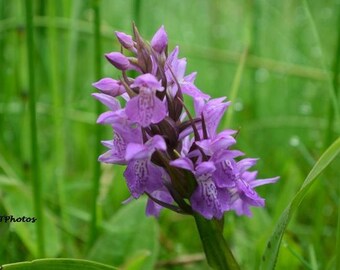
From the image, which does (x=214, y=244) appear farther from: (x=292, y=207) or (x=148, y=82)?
(x=148, y=82)

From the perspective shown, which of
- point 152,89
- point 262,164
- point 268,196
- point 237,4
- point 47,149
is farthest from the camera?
point 237,4

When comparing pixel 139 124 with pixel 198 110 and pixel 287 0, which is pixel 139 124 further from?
pixel 287 0

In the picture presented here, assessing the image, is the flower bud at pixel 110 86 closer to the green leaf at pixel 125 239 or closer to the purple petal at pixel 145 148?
the purple petal at pixel 145 148

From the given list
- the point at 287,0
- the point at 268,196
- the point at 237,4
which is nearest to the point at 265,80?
the point at 287,0

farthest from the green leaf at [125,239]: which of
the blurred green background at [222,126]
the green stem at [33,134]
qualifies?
the green stem at [33,134]

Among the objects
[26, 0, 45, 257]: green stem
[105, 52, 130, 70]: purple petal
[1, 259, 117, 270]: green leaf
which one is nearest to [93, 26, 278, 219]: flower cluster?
[105, 52, 130, 70]: purple petal

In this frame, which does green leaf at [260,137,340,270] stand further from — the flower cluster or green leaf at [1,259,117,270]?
green leaf at [1,259,117,270]
